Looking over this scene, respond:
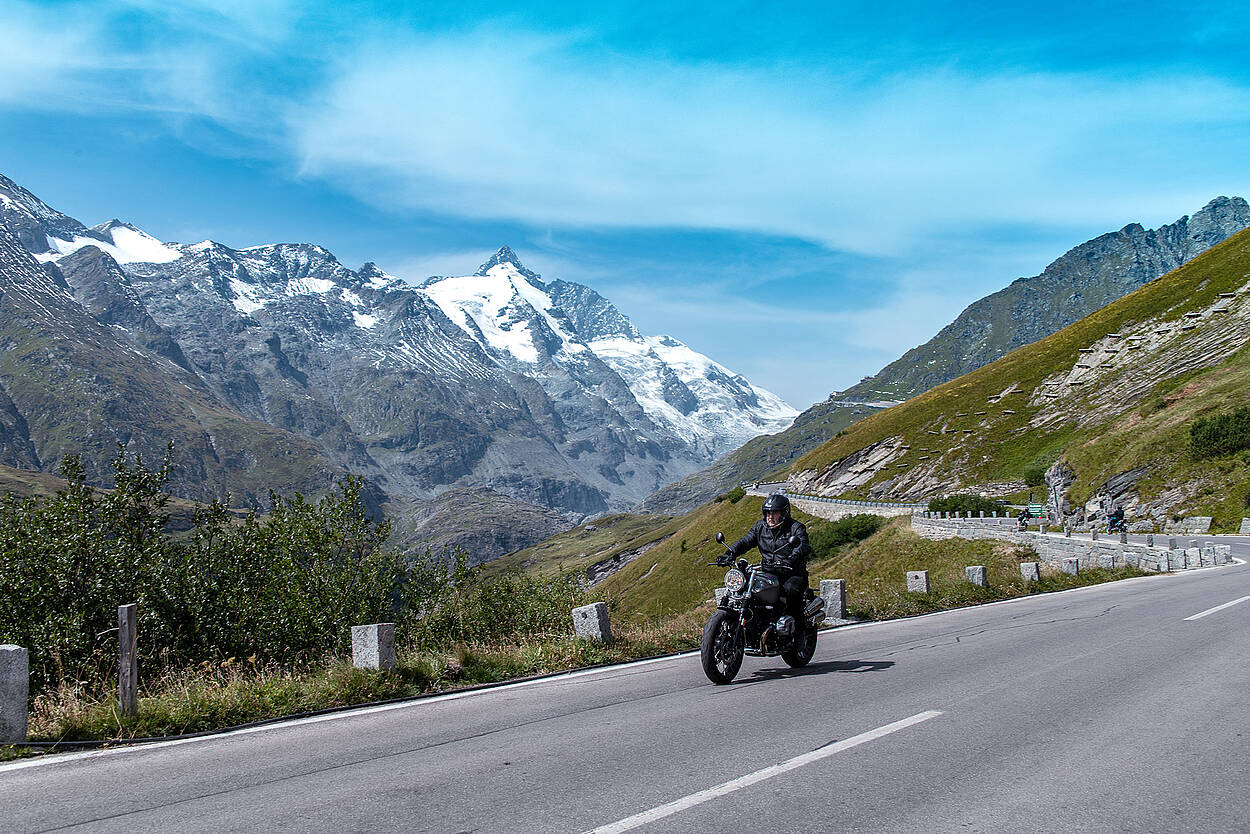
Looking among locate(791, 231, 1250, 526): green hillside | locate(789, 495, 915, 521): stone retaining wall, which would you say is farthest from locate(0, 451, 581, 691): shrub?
locate(789, 495, 915, 521): stone retaining wall

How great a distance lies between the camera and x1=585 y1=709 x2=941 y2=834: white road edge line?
5.23m

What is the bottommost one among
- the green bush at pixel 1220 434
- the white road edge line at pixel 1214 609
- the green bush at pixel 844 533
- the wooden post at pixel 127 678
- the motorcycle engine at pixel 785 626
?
the green bush at pixel 844 533

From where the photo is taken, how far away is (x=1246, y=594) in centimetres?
1977

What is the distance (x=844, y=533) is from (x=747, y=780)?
207ft

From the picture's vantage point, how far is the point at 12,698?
754cm

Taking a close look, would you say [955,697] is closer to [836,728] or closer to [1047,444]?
[836,728]

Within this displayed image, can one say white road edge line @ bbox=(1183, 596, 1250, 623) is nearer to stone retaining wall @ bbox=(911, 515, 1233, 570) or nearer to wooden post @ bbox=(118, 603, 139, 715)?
stone retaining wall @ bbox=(911, 515, 1233, 570)

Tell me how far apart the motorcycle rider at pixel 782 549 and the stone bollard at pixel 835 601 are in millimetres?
6824

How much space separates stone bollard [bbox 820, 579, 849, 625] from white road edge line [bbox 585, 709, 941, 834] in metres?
9.67

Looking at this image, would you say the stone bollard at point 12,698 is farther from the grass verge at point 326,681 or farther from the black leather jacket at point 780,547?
the black leather jacket at point 780,547

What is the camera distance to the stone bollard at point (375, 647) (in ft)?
34.0

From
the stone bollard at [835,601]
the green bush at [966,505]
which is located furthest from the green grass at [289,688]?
the green bush at [966,505]

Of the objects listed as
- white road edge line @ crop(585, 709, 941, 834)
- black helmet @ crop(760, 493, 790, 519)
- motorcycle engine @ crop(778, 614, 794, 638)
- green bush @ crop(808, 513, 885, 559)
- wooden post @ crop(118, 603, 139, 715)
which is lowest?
green bush @ crop(808, 513, 885, 559)

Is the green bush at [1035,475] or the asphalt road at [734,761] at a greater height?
the green bush at [1035,475]
